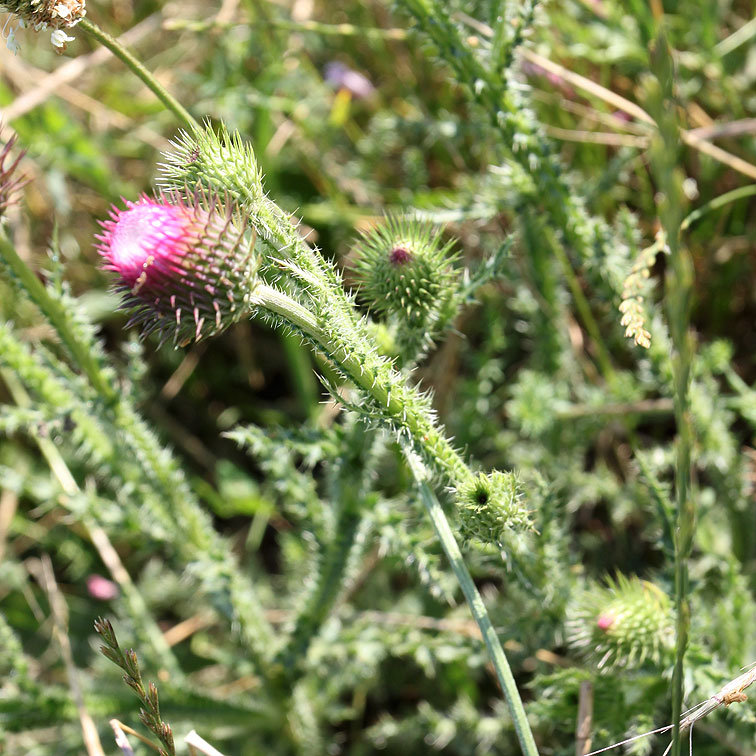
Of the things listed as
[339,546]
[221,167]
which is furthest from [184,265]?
[339,546]

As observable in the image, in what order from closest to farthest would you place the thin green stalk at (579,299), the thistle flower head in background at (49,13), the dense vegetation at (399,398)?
1. the thistle flower head in background at (49,13)
2. the dense vegetation at (399,398)
3. the thin green stalk at (579,299)

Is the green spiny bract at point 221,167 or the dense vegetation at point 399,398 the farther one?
the dense vegetation at point 399,398

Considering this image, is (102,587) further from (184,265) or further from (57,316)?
(184,265)

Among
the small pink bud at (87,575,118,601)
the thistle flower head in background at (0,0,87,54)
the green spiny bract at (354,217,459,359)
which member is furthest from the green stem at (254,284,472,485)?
the small pink bud at (87,575,118,601)

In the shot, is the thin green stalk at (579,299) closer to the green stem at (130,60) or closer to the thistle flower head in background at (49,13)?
the green stem at (130,60)

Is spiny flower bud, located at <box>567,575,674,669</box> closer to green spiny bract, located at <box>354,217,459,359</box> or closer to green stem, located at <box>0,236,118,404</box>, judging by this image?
green spiny bract, located at <box>354,217,459,359</box>

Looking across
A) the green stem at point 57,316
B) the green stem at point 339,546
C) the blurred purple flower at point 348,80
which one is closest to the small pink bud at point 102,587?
the green stem at point 339,546
